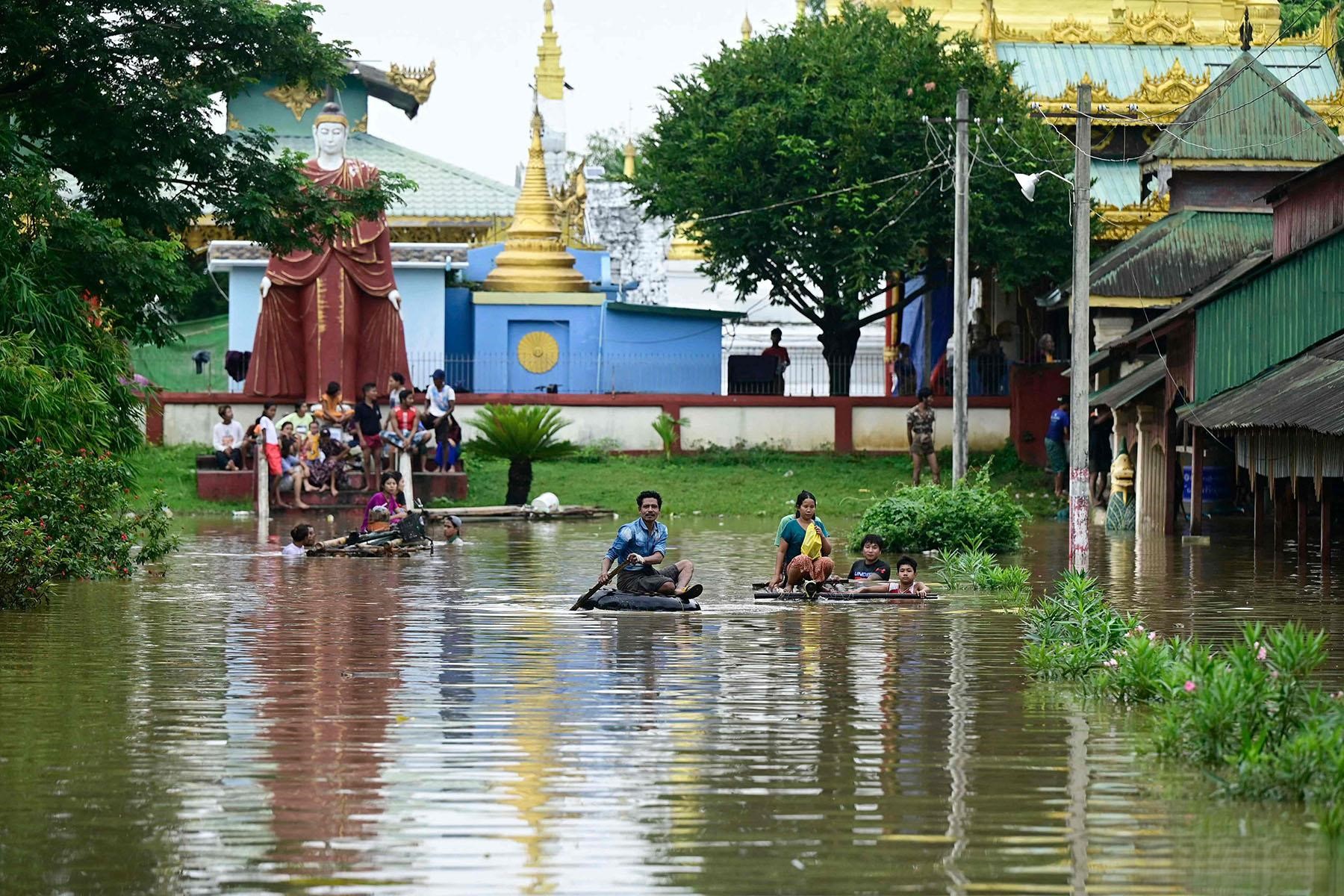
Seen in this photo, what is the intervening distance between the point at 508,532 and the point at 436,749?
21094 millimetres

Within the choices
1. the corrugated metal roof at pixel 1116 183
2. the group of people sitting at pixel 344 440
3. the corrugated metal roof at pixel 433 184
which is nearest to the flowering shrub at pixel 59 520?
the group of people sitting at pixel 344 440

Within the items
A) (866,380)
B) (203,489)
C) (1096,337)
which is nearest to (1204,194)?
(1096,337)

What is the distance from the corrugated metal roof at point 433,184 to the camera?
173ft

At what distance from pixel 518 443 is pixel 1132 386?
11.2m

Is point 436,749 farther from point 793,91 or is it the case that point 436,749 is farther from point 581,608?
point 793,91

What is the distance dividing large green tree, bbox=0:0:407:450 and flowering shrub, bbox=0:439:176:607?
2.02 ft

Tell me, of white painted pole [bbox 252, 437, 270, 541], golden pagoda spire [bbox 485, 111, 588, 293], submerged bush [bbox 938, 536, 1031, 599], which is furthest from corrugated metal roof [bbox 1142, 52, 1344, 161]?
golden pagoda spire [bbox 485, 111, 588, 293]

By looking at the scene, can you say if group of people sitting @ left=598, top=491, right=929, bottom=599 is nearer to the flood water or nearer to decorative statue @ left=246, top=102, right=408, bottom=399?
the flood water

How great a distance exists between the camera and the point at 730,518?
121 feet

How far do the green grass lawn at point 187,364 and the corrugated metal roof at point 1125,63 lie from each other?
779 inches

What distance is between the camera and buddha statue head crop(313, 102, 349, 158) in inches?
1612

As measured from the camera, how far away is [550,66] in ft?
241

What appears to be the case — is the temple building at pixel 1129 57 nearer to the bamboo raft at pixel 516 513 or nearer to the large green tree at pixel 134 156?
the bamboo raft at pixel 516 513

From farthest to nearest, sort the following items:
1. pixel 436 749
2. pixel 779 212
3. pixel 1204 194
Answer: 1. pixel 779 212
2. pixel 1204 194
3. pixel 436 749
